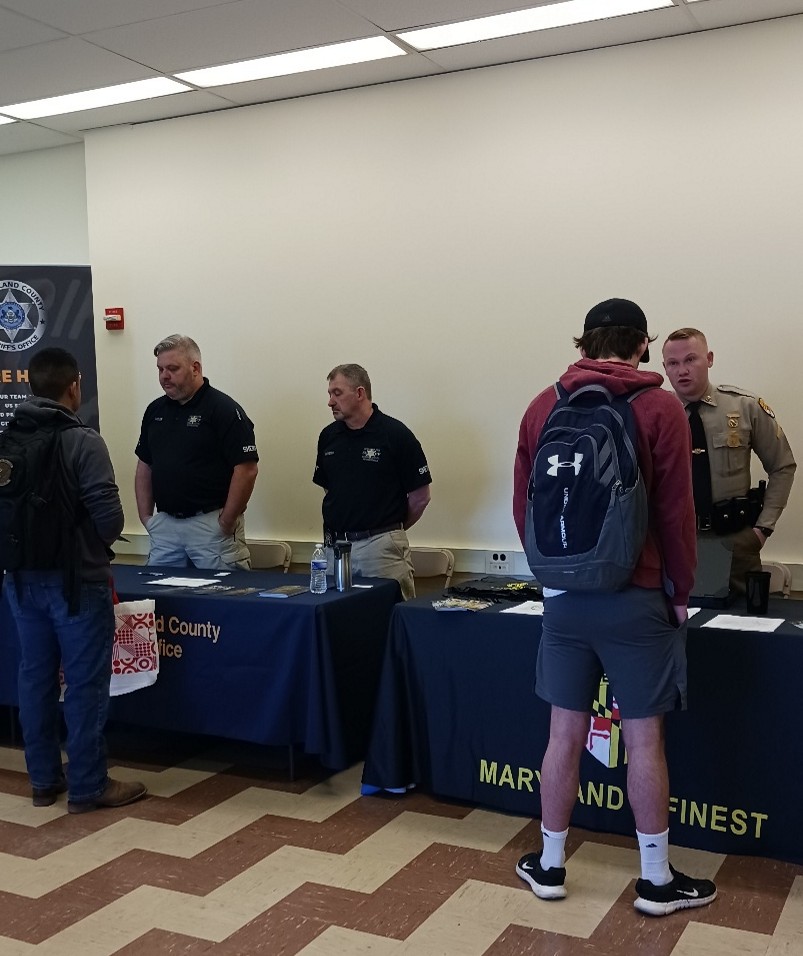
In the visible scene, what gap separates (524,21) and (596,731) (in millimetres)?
2760

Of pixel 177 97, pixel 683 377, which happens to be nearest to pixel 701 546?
pixel 683 377

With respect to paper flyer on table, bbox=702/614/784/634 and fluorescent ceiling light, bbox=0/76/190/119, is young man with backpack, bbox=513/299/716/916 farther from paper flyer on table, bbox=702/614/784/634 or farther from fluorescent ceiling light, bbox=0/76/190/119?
fluorescent ceiling light, bbox=0/76/190/119

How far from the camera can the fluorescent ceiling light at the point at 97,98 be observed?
15.8 feet

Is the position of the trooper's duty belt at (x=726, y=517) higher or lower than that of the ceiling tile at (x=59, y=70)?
lower

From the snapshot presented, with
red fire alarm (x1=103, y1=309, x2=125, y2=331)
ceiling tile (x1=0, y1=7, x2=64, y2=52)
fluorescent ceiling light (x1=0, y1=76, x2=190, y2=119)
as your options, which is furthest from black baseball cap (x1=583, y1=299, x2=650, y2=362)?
Answer: red fire alarm (x1=103, y1=309, x2=125, y2=331)

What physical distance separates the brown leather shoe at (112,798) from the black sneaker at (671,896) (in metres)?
1.64

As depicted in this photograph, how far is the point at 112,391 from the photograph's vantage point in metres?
5.61

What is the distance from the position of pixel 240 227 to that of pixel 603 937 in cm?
385

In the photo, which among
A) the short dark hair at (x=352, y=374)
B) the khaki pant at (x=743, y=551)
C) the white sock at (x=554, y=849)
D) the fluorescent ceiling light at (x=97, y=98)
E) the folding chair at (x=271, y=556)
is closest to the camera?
the white sock at (x=554, y=849)

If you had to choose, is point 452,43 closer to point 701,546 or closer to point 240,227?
point 240,227

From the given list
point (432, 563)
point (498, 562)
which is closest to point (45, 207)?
point (432, 563)

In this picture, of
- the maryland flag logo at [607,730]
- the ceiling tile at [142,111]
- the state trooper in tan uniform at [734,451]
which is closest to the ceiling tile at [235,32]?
the ceiling tile at [142,111]

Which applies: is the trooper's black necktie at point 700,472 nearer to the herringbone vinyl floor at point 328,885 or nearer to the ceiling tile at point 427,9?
the herringbone vinyl floor at point 328,885

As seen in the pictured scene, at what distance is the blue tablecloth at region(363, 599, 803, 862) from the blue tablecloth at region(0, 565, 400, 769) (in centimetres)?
18
